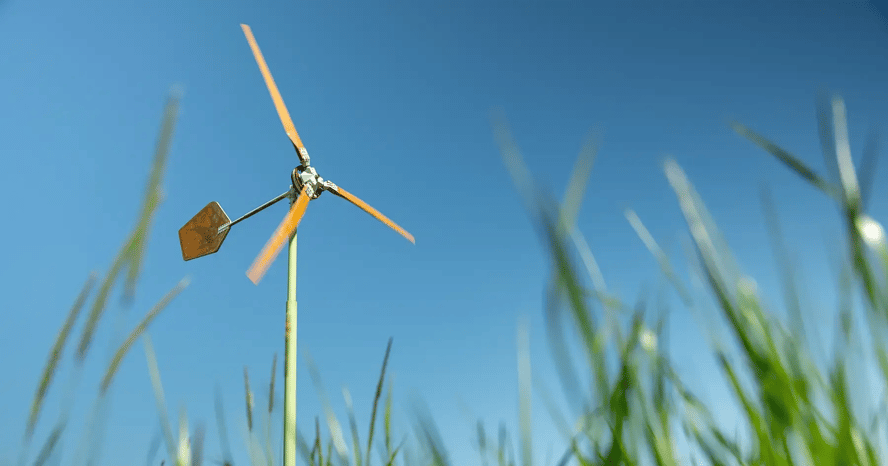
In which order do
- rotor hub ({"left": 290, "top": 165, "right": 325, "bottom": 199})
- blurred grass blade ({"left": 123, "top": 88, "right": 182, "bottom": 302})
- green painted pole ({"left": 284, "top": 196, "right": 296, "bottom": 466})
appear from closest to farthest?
blurred grass blade ({"left": 123, "top": 88, "right": 182, "bottom": 302}) → green painted pole ({"left": 284, "top": 196, "right": 296, "bottom": 466}) → rotor hub ({"left": 290, "top": 165, "right": 325, "bottom": 199})

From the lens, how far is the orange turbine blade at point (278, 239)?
8750 millimetres

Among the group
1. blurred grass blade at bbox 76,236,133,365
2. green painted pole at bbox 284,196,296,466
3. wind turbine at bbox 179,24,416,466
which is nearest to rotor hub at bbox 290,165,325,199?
wind turbine at bbox 179,24,416,466

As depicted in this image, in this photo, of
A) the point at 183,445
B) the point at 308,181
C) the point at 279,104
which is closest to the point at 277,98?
the point at 279,104

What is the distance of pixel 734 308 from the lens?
26.6 inches

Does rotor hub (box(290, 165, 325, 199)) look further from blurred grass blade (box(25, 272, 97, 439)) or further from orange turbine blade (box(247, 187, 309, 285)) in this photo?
blurred grass blade (box(25, 272, 97, 439))

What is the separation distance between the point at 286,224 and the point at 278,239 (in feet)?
1.44

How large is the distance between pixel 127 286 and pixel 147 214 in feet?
0.41

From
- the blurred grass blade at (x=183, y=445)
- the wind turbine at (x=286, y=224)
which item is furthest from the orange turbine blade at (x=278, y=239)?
the blurred grass blade at (x=183, y=445)

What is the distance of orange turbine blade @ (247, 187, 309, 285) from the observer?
8.75 metres

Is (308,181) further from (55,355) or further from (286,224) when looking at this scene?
(55,355)

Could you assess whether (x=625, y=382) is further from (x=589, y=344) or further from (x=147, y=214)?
(x=147, y=214)

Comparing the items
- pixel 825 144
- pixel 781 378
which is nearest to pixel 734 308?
pixel 781 378

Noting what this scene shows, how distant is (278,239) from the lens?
944 centimetres

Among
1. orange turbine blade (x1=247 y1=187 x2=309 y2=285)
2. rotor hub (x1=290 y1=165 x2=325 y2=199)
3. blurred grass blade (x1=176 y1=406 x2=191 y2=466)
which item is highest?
rotor hub (x1=290 y1=165 x2=325 y2=199)
